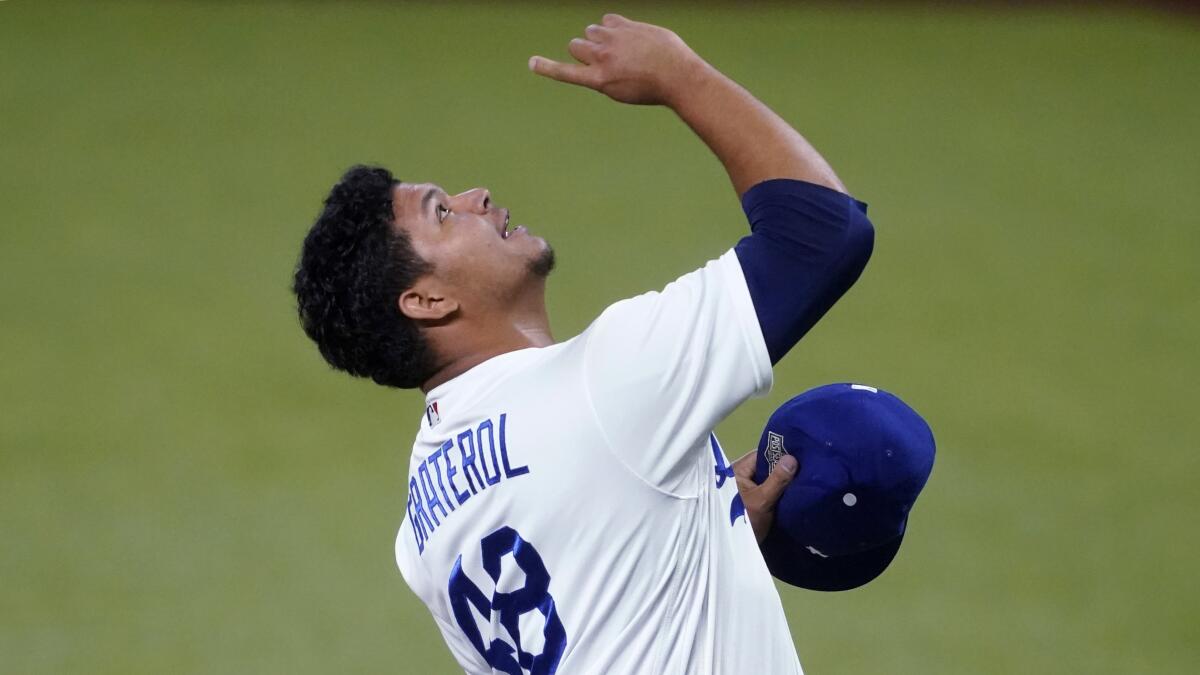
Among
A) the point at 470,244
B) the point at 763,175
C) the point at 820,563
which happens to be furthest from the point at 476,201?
the point at 820,563

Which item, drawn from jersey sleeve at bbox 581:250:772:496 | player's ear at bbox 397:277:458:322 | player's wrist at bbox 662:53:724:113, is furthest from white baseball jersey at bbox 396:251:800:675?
player's wrist at bbox 662:53:724:113

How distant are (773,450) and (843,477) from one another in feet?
0.70

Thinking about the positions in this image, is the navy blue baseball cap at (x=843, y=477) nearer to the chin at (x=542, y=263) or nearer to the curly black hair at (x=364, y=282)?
the chin at (x=542, y=263)

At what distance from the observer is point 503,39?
12.1 metres

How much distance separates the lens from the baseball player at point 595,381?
2.51 m

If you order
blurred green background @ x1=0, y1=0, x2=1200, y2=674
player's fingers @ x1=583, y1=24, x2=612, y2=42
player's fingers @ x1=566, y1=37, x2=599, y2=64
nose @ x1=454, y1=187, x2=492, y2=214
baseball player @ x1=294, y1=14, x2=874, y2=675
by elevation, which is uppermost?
player's fingers @ x1=583, y1=24, x2=612, y2=42

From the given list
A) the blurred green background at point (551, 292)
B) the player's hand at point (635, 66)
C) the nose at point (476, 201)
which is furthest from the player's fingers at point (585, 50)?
the blurred green background at point (551, 292)

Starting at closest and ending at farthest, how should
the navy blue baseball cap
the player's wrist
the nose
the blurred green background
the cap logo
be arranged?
the player's wrist, the nose, the navy blue baseball cap, the cap logo, the blurred green background

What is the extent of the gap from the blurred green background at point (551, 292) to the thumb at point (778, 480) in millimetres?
2380

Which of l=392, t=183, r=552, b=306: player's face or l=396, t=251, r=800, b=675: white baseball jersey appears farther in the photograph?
l=392, t=183, r=552, b=306: player's face

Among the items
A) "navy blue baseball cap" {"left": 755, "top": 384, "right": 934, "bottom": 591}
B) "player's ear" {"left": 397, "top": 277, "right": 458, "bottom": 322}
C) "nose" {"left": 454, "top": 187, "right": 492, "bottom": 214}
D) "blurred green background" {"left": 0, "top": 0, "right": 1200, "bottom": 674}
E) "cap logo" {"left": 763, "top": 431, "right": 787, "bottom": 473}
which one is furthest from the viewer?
"blurred green background" {"left": 0, "top": 0, "right": 1200, "bottom": 674}

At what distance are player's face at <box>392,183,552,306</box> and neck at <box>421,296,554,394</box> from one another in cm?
5

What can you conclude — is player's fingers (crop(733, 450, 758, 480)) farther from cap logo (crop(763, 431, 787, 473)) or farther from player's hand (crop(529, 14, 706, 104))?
player's hand (crop(529, 14, 706, 104))

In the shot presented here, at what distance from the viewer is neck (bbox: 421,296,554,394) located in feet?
9.39
